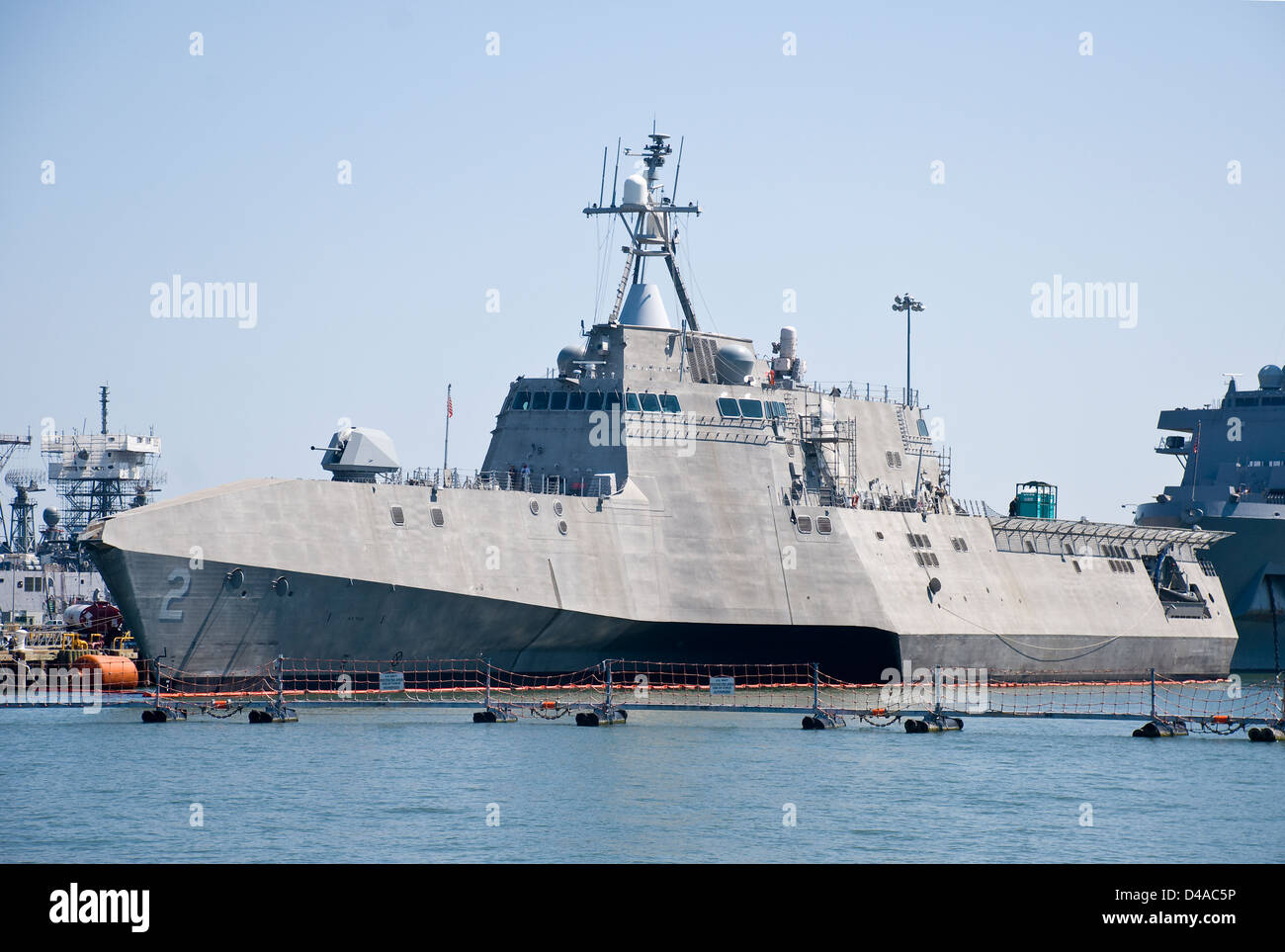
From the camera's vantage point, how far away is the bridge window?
135 feet

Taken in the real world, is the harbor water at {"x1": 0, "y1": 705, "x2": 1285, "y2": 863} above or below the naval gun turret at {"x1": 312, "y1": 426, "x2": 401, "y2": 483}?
below

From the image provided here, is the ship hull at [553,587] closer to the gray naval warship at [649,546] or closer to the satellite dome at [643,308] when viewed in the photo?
the gray naval warship at [649,546]

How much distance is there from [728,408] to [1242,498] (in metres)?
25.1

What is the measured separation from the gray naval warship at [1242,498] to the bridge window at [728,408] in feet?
72.0

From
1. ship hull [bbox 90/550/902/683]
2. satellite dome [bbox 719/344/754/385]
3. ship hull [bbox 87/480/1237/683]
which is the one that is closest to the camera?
ship hull [bbox 90/550/902/683]

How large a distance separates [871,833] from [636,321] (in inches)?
893

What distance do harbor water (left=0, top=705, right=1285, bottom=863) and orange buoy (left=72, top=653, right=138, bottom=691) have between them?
4569 mm

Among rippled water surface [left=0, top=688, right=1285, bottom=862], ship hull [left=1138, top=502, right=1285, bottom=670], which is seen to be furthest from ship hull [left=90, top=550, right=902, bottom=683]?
ship hull [left=1138, top=502, right=1285, bottom=670]

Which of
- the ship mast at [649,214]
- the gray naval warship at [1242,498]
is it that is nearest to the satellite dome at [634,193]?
the ship mast at [649,214]

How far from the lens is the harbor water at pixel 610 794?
20.6 m

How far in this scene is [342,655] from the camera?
110ft

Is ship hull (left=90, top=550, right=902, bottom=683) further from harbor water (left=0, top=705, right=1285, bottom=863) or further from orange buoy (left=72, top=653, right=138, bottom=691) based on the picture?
orange buoy (left=72, top=653, right=138, bottom=691)

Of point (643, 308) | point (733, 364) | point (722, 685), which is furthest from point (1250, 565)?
point (722, 685)
